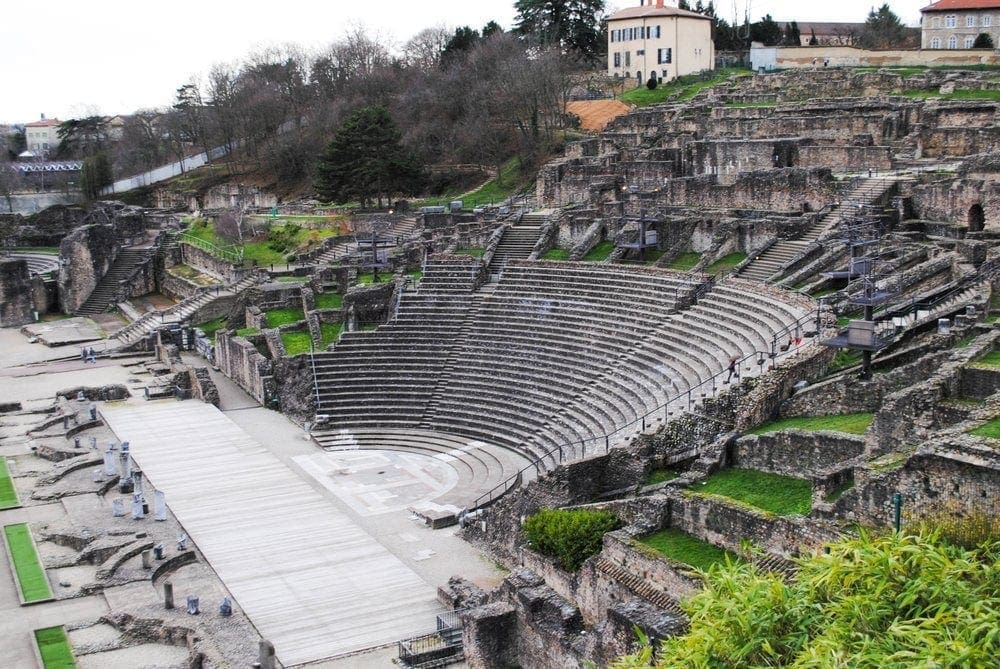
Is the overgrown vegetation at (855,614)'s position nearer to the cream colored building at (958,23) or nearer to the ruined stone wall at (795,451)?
the ruined stone wall at (795,451)

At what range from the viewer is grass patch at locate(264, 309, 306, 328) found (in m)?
42.7

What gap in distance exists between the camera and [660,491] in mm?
22672

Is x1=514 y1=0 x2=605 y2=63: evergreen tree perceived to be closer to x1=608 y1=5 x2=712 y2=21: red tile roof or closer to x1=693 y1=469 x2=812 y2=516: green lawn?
x1=608 y1=5 x2=712 y2=21: red tile roof

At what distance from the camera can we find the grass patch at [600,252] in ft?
136

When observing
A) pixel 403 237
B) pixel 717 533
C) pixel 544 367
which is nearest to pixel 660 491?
pixel 717 533

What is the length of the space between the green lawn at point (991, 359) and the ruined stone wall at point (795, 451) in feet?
9.53

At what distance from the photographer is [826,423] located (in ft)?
76.1

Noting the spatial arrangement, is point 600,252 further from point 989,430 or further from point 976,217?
point 989,430

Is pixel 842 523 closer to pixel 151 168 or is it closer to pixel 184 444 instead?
pixel 184 444

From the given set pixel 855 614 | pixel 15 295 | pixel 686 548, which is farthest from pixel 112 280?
pixel 855 614

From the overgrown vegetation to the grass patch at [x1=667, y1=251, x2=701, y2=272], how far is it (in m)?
26.4

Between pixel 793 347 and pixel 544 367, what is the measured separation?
9425 millimetres

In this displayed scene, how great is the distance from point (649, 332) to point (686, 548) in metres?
13.4

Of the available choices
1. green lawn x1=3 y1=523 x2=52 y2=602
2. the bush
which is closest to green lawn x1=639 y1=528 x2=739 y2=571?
the bush
